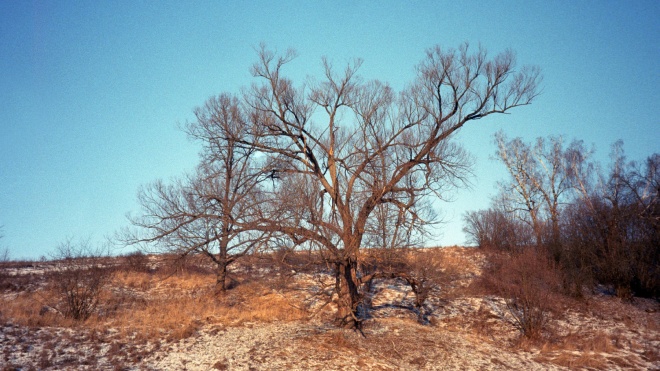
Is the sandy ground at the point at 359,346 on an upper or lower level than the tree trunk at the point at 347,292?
lower

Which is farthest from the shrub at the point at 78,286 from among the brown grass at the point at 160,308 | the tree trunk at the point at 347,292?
the tree trunk at the point at 347,292

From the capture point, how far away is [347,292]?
14.9 meters

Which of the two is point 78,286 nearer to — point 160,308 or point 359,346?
point 160,308

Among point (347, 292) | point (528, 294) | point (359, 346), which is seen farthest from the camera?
point (528, 294)

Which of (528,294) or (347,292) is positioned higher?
(347,292)

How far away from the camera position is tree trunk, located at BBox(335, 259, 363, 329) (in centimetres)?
1457

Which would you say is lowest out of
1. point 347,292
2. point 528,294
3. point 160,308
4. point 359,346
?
point 359,346

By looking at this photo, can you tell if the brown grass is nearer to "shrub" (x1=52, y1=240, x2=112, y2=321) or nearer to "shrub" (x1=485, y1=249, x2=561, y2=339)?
"shrub" (x1=52, y1=240, x2=112, y2=321)

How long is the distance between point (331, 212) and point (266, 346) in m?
4.58

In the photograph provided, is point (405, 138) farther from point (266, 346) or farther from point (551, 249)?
point (551, 249)

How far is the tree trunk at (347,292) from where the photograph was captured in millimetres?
14570

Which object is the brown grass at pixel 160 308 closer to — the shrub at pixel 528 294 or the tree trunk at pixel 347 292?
the tree trunk at pixel 347 292

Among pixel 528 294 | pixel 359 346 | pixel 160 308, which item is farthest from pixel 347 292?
pixel 160 308

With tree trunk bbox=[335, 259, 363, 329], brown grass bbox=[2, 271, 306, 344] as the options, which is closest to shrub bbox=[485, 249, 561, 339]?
tree trunk bbox=[335, 259, 363, 329]
